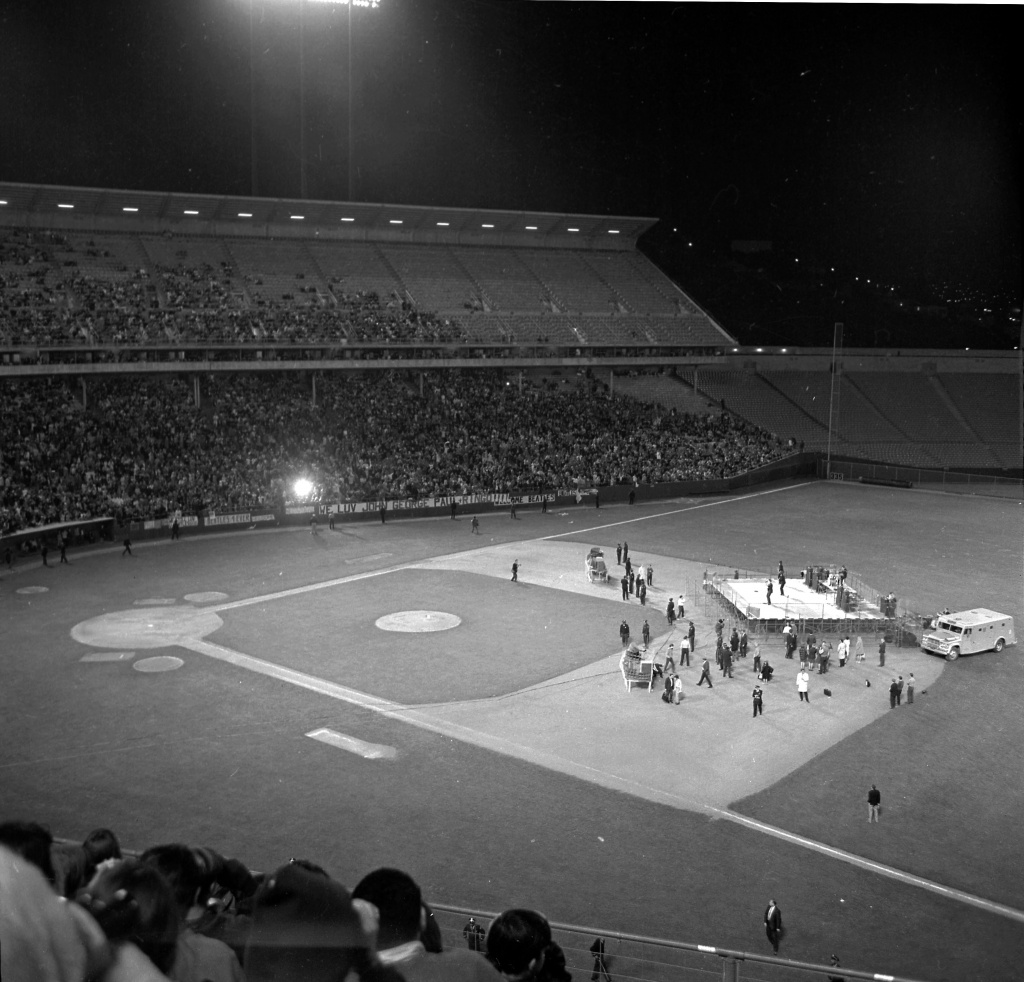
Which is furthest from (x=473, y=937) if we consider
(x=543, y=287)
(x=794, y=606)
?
(x=543, y=287)

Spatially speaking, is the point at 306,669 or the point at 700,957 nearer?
the point at 700,957

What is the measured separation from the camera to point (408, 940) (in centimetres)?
305

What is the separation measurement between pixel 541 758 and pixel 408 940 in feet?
57.7

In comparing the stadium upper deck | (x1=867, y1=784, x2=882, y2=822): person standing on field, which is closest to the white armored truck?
(x1=867, y1=784, x2=882, y2=822): person standing on field

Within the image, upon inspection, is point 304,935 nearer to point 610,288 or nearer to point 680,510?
point 680,510

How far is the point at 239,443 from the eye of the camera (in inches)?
1918

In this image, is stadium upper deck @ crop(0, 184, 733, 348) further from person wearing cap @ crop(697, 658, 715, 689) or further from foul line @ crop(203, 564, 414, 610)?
person wearing cap @ crop(697, 658, 715, 689)

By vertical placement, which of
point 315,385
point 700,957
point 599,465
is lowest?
point 700,957

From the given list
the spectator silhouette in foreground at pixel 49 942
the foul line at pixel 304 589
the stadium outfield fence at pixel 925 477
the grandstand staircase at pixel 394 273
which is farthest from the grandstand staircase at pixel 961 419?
the spectator silhouette in foreground at pixel 49 942

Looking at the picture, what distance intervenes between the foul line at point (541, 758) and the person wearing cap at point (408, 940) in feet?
46.9

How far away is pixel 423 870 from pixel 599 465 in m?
40.7

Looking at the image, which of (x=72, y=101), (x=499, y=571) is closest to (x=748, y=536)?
(x=499, y=571)

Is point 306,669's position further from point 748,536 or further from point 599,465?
point 599,465

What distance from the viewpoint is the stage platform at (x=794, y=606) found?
2908 centimetres
